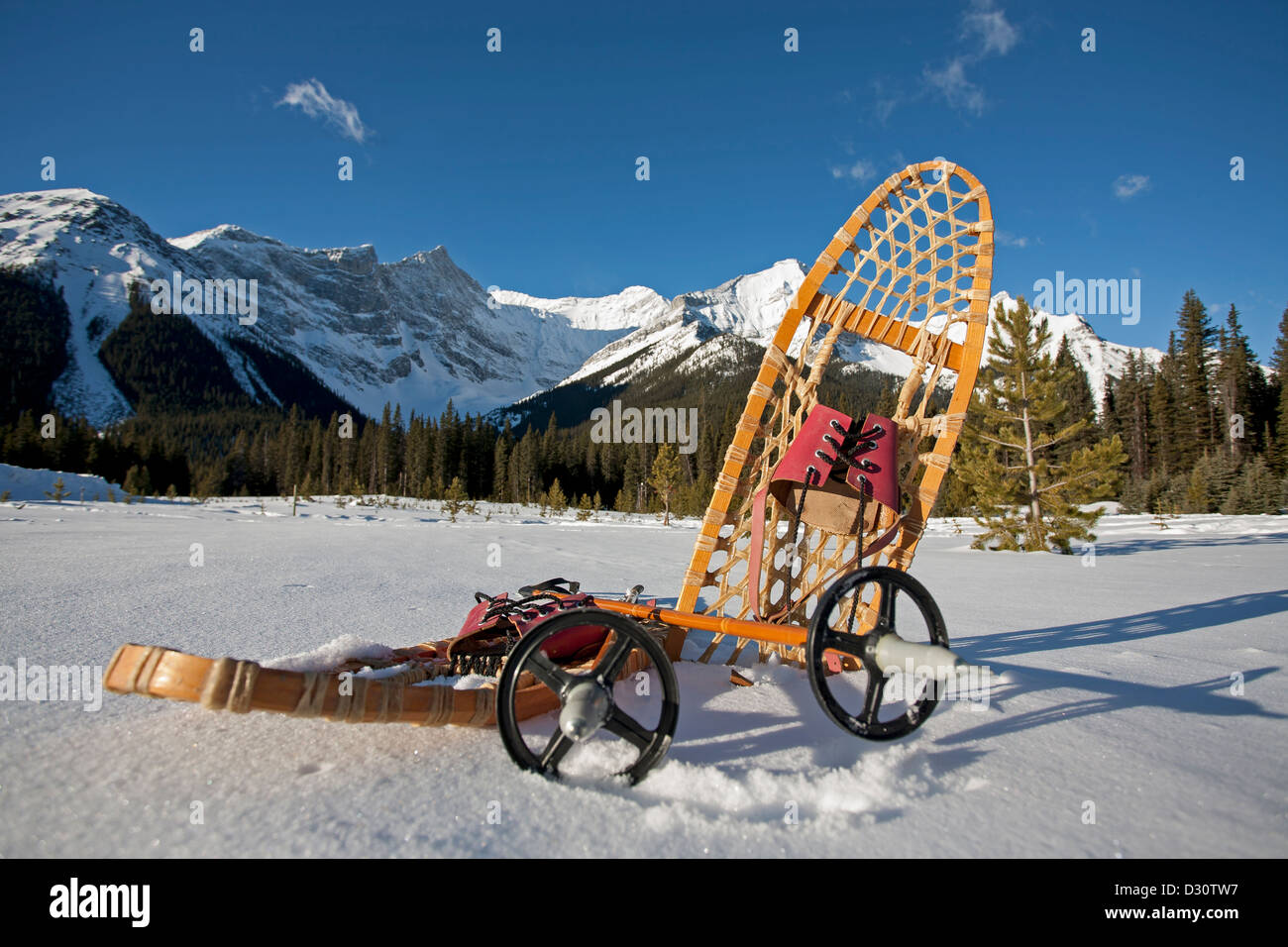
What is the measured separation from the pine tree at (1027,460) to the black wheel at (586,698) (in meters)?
15.7

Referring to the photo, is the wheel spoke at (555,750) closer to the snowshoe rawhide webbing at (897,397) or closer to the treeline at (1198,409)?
the snowshoe rawhide webbing at (897,397)

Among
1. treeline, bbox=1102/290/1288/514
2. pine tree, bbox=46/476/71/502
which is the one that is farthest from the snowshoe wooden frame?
treeline, bbox=1102/290/1288/514

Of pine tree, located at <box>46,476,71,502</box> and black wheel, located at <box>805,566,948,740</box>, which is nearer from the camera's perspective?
black wheel, located at <box>805,566,948,740</box>

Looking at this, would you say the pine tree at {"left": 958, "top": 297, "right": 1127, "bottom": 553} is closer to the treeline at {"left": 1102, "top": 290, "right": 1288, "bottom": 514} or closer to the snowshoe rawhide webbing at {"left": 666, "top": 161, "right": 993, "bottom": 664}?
the snowshoe rawhide webbing at {"left": 666, "top": 161, "right": 993, "bottom": 664}

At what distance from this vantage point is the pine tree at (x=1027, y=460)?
47.6ft

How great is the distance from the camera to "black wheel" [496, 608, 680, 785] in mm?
1621

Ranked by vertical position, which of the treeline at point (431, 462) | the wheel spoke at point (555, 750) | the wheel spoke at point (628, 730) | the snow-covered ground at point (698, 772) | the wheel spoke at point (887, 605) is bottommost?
the snow-covered ground at point (698, 772)

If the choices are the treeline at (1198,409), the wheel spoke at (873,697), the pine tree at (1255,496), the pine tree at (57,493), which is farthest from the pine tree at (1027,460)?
the treeline at (1198,409)

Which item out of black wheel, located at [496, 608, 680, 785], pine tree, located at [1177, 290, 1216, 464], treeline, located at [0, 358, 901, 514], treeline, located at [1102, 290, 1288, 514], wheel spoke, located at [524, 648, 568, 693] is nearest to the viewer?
black wheel, located at [496, 608, 680, 785]

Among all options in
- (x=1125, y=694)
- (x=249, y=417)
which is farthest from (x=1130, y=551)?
(x=249, y=417)

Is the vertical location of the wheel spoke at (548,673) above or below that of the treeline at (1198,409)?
below

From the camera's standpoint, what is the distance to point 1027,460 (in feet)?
50.8

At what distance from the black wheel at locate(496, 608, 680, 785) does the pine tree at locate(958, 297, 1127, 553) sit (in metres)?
15.7

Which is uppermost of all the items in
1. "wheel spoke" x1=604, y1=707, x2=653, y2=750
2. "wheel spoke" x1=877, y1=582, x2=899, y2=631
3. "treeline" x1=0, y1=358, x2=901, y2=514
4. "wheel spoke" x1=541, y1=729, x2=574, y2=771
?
"treeline" x1=0, y1=358, x2=901, y2=514
